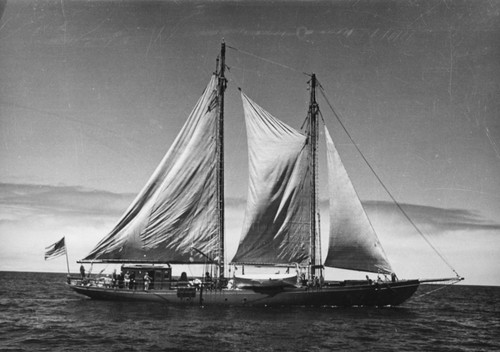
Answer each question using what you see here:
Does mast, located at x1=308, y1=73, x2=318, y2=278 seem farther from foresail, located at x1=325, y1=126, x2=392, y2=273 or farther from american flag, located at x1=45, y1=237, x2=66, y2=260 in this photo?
american flag, located at x1=45, y1=237, x2=66, y2=260

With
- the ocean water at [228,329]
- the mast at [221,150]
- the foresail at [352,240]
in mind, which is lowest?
the ocean water at [228,329]

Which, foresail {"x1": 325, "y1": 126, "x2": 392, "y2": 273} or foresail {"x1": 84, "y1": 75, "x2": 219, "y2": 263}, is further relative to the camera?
foresail {"x1": 84, "y1": 75, "x2": 219, "y2": 263}

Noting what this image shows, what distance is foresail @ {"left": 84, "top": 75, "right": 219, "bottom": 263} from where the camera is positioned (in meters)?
40.2

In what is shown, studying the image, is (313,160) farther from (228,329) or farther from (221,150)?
(228,329)

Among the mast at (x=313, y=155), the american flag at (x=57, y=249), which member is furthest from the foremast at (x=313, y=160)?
the american flag at (x=57, y=249)

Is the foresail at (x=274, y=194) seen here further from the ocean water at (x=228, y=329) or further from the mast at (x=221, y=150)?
the ocean water at (x=228, y=329)

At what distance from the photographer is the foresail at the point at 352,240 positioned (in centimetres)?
3866

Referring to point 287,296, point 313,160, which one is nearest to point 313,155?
point 313,160

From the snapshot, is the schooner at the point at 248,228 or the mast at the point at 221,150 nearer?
the schooner at the point at 248,228

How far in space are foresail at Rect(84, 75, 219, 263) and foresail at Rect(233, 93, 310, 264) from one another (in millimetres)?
3349

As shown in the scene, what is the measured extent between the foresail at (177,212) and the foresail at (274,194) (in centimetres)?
335

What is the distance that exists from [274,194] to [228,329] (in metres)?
15.0

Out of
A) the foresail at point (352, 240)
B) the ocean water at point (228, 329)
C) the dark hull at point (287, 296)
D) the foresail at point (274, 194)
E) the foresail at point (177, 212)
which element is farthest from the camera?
the foresail at point (274, 194)

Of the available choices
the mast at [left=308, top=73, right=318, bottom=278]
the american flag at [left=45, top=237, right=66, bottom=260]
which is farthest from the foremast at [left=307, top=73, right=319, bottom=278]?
the american flag at [left=45, top=237, right=66, bottom=260]
